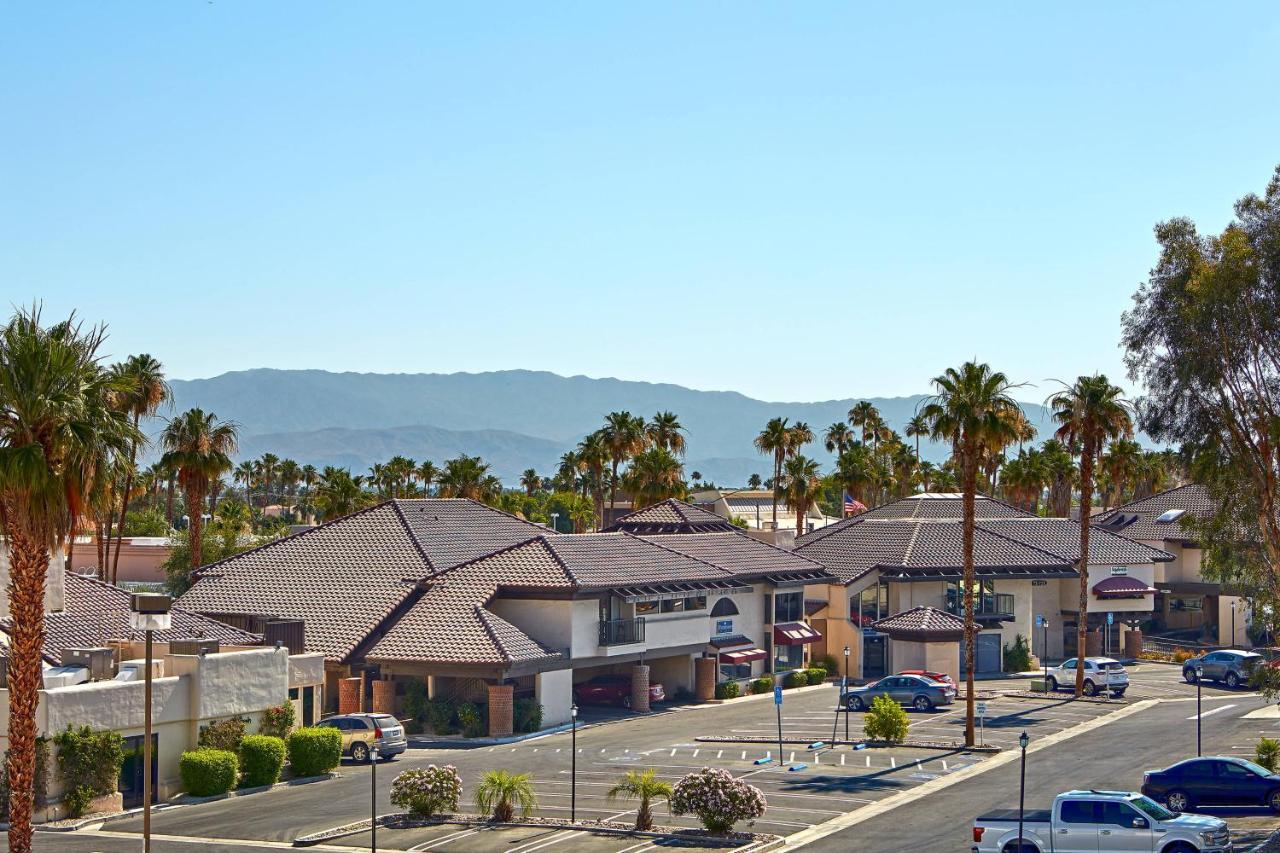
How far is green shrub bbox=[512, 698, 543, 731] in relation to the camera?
6022 centimetres

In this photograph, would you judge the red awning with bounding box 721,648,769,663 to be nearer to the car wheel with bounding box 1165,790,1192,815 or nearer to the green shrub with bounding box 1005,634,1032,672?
the green shrub with bounding box 1005,634,1032,672

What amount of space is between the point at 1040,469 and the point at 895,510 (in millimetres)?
31891

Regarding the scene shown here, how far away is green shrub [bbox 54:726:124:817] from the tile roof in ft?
19.1

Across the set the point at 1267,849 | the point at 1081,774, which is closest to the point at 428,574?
the point at 1081,774

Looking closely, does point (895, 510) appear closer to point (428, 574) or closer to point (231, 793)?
point (428, 574)

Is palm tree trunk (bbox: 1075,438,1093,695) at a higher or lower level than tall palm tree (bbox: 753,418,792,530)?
lower

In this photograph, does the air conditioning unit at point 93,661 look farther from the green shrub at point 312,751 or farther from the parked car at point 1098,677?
the parked car at point 1098,677

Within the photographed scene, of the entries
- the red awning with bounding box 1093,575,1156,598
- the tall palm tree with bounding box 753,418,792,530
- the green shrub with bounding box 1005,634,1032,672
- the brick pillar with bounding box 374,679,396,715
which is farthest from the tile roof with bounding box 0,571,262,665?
Answer: the tall palm tree with bounding box 753,418,792,530

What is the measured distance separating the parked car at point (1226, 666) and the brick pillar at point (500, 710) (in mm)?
33686

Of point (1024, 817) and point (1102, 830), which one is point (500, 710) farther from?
point (1102, 830)

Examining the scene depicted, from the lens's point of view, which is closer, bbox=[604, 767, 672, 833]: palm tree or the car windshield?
the car windshield

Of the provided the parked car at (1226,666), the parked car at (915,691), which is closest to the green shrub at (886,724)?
the parked car at (915,691)

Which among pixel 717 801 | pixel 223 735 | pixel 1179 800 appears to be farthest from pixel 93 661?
pixel 1179 800

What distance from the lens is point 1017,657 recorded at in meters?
81.4
